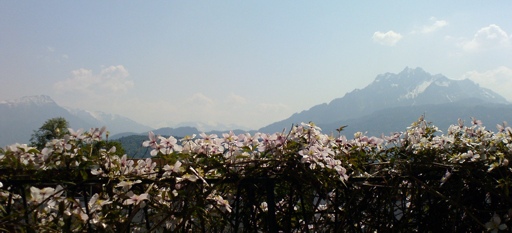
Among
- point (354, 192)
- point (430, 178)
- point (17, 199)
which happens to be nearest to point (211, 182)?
point (354, 192)

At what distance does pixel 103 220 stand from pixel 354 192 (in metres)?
1.04

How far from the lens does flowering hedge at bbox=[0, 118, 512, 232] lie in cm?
158

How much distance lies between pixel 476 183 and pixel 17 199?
2008 mm

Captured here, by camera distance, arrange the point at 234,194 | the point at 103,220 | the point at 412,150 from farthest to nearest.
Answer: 1. the point at 412,150
2. the point at 234,194
3. the point at 103,220

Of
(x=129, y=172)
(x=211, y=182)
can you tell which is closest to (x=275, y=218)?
(x=211, y=182)

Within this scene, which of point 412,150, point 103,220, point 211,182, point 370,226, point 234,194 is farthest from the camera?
Answer: point 412,150

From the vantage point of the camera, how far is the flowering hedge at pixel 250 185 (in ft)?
5.20

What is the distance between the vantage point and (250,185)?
67.3 inches

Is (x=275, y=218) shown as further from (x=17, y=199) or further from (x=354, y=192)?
(x=17, y=199)

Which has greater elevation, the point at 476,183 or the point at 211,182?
the point at 211,182

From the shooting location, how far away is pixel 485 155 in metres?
2.00

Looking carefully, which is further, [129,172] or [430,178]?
[430,178]

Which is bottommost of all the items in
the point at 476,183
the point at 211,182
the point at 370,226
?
the point at 370,226

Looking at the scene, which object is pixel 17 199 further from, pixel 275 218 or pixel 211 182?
pixel 275 218
